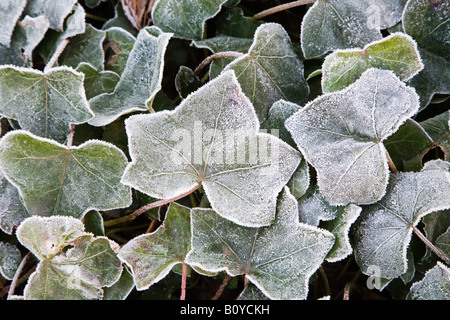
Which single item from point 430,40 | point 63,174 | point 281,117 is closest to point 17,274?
point 63,174

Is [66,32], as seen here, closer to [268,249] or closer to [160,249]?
[160,249]

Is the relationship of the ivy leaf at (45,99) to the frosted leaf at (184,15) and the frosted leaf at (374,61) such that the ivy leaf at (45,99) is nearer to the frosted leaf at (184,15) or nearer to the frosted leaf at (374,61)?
the frosted leaf at (184,15)

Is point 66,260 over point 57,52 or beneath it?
beneath

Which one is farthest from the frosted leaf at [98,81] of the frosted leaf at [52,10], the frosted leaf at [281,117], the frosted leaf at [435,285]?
the frosted leaf at [435,285]

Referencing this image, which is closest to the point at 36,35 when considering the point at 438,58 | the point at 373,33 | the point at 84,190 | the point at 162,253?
the point at 84,190
